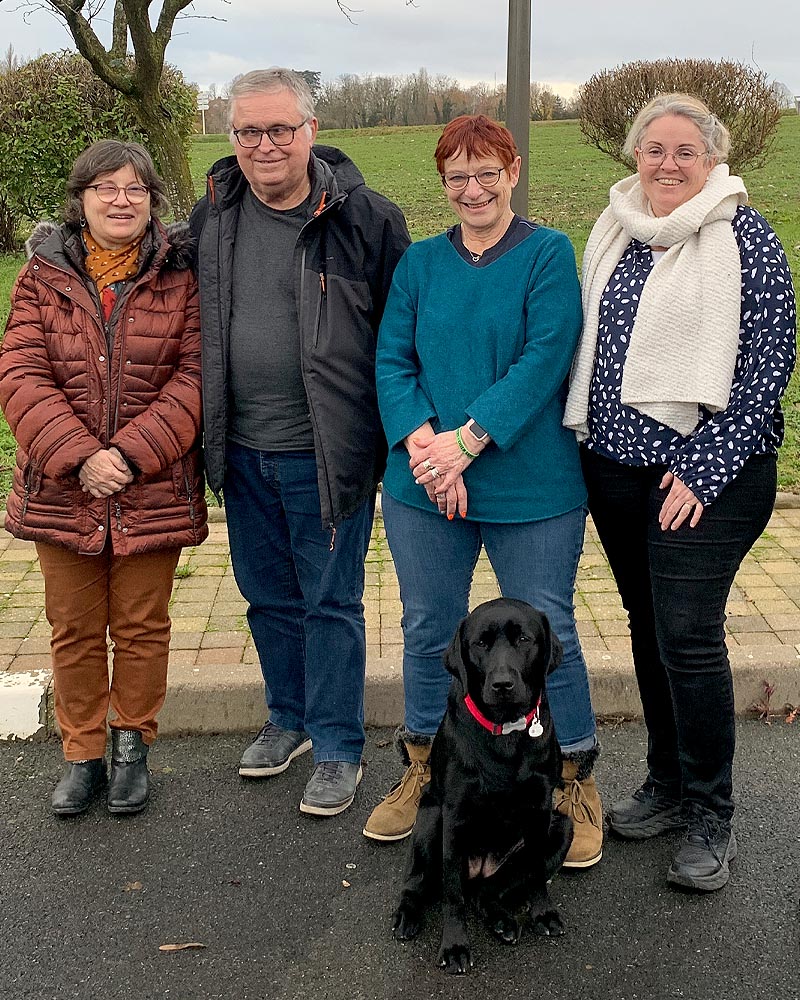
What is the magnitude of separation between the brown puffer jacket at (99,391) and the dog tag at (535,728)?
131 cm

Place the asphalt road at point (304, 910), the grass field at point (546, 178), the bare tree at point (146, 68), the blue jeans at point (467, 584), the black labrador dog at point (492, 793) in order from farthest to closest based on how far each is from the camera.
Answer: the grass field at point (546, 178) < the bare tree at point (146, 68) < the blue jeans at point (467, 584) < the black labrador dog at point (492, 793) < the asphalt road at point (304, 910)

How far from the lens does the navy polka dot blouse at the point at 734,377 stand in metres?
2.76

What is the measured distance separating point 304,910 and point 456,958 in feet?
1.65

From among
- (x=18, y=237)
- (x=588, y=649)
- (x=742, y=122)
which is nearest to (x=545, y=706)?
(x=588, y=649)

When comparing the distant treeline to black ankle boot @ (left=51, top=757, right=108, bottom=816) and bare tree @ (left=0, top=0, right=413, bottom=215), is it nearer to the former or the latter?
bare tree @ (left=0, top=0, right=413, bottom=215)

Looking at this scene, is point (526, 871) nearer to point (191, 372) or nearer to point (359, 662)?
point (359, 662)

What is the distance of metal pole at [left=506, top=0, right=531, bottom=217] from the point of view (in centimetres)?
521

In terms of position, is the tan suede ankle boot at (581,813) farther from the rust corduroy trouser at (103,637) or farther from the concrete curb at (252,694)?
the rust corduroy trouser at (103,637)

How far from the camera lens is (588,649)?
4.37 m

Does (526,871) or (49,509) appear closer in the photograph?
(526,871)

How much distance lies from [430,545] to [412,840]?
0.87 meters

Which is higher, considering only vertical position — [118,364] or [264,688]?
[118,364]

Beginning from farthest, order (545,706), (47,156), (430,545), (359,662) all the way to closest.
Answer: (47,156)
(359,662)
(430,545)
(545,706)

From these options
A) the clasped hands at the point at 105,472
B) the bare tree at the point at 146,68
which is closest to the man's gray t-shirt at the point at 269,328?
the clasped hands at the point at 105,472
